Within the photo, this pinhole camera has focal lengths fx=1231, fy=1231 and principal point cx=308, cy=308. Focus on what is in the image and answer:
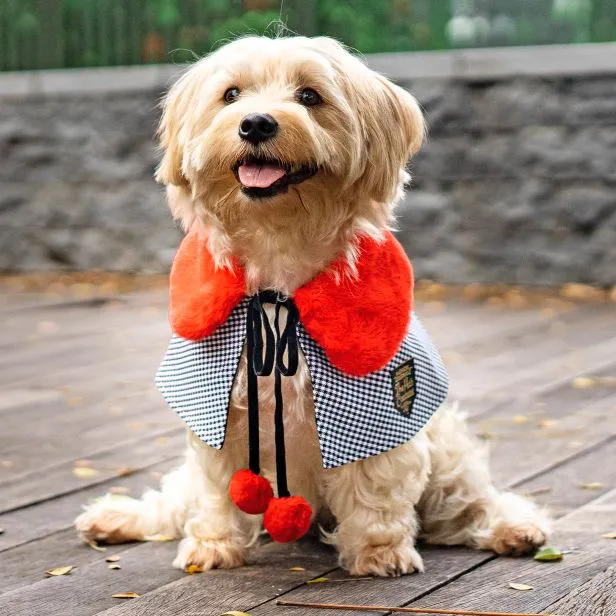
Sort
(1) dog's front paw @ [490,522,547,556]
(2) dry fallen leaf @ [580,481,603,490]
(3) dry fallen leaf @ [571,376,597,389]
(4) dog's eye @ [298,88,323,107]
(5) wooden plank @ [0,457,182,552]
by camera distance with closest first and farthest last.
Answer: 1. (4) dog's eye @ [298,88,323,107]
2. (1) dog's front paw @ [490,522,547,556]
3. (5) wooden plank @ [0,457,182,552]
4. (2) dry fallen leaf @ [580,481,603,490]
5. (3) dry fallen leaf @ [571,376,597,389]

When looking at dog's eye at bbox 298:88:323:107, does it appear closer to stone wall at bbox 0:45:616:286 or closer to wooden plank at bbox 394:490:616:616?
wooden plank at bbox 394:490:616:616

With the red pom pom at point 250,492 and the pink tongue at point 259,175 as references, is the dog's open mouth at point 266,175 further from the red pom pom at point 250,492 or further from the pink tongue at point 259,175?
the red pom pom at point 250,492

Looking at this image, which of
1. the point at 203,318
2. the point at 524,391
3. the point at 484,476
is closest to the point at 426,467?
the point at 484,476

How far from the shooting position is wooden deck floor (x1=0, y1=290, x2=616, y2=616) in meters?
2.89

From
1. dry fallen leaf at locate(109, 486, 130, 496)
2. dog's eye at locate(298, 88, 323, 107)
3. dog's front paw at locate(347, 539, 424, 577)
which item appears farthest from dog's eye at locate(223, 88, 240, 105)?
dry fallen leaf at locate(109, 486, 130, 496)

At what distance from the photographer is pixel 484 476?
3324mm

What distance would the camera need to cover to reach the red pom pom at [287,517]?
298 cm

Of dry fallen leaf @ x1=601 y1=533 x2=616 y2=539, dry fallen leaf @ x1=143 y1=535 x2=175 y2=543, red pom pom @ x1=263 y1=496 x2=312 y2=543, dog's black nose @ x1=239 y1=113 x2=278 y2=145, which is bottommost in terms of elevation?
dry fallen leaf @ x1=143 y1=535 x2=175 y2=543

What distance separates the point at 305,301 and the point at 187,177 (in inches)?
16.4

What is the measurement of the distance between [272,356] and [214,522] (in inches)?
19.9

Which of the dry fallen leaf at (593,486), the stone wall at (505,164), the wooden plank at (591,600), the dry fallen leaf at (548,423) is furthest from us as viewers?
the stone wall at (505,164)

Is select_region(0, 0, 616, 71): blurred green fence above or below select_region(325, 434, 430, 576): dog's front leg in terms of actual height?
above

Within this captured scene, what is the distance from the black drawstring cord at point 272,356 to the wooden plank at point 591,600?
72 cm

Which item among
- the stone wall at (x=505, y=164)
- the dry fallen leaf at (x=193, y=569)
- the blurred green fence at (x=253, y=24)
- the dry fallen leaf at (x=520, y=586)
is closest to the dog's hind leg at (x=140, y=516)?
the dry fallen leaf at (x=193, y=569)
